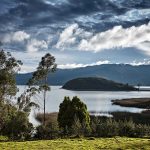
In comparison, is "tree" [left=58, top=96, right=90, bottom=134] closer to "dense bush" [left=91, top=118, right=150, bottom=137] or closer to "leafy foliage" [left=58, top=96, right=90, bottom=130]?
"leafy foliage" [left=58, top=96, right=90, bottom=130]

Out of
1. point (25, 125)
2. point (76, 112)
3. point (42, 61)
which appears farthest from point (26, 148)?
point (42, 61)

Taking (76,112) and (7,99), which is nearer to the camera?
(76,112)

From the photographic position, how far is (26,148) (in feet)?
130

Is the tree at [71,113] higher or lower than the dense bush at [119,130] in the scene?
higher

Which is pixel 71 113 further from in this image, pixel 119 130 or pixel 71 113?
pixel 119 130

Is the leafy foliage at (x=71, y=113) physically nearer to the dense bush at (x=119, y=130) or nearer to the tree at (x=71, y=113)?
the tree at (x=71, y=113)

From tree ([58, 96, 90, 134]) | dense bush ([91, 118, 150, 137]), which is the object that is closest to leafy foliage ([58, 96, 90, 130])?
tree ([58, 96, 90, 134])

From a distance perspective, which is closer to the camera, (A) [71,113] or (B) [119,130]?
(B) [119,130]

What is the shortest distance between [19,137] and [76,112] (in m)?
18.8

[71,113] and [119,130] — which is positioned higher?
[71,113]

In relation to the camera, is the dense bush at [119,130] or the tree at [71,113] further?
the tree at [71,113]

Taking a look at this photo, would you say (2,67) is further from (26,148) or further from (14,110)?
(26,148)

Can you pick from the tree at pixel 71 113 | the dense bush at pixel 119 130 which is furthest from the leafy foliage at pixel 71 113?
the dense bush at pixel 119 130

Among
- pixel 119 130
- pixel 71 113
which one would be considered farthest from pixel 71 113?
pixel 119 130
